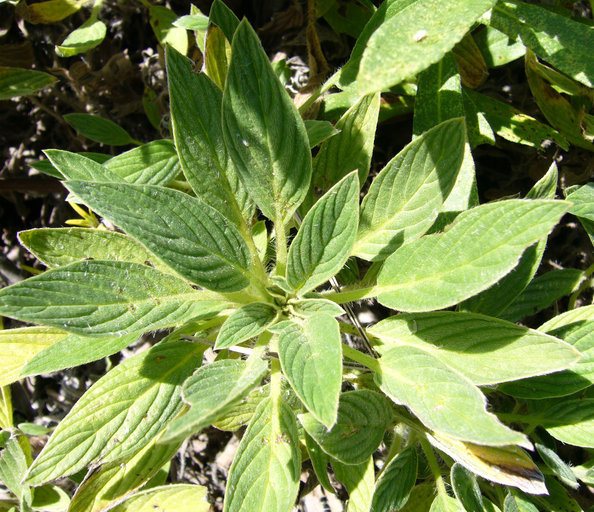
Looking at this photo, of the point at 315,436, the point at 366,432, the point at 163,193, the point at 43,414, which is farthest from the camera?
the point at 43,414

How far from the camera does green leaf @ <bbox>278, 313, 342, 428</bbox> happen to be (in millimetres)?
1101

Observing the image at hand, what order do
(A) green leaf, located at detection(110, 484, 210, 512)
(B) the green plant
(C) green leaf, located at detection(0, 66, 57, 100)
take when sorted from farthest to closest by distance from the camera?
(C) green leaf, located at detection(0, 66, 57, 100) → (A) green leaf, located at detection(110, 484, 210, 512) → (B) the green plant

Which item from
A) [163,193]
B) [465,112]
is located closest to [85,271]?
[163,193]

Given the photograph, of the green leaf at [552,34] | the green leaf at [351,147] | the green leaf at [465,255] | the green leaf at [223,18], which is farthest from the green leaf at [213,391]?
the green leaf at [552,34]

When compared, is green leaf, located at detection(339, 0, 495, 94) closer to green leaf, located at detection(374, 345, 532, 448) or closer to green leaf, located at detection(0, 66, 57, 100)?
green leaf, located at detection(374, 345, 532, 448)

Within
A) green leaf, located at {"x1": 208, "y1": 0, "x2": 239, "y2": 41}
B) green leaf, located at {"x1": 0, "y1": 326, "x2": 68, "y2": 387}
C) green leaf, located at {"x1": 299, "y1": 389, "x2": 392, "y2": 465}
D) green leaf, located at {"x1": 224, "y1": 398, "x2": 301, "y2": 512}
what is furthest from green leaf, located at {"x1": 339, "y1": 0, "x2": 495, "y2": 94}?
green leaf, located at {"x1": 0, "y1": 326, "x2": 68, "y2": 387}

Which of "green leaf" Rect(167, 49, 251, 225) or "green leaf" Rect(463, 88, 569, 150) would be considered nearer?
"green leaf" Rect(167, 49, 251, 225)

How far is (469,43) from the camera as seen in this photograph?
202 centimetres

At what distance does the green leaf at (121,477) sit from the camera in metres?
1.76

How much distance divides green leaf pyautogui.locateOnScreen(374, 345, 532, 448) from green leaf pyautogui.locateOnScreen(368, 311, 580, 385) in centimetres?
10

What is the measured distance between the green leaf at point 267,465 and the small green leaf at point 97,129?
4.87 ft

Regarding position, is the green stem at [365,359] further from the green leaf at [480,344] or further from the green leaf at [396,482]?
the green leaf at [396,482]

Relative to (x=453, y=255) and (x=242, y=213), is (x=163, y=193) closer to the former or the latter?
(x=242, y=213)

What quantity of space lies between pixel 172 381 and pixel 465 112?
1401 mm
